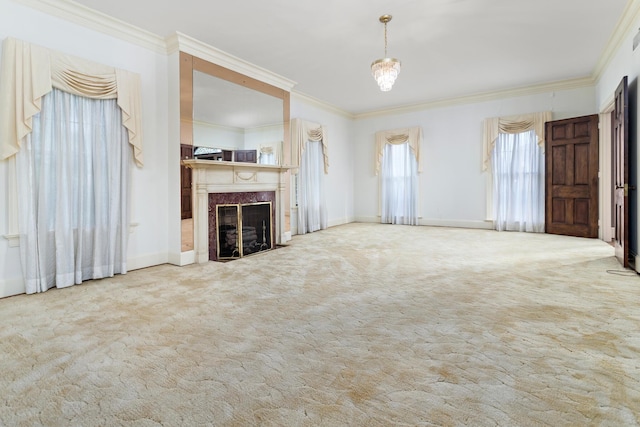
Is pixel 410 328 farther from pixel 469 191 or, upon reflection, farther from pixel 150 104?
pixel 469 191

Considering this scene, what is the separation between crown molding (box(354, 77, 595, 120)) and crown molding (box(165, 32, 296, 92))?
10.4ft

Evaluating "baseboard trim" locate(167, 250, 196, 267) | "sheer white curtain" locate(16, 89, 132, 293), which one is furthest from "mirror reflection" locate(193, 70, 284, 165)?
"baseboard trim" locate(167, 250, 196, 267)

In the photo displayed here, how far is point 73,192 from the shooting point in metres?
3.62

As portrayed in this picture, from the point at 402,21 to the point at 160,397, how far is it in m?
4.38

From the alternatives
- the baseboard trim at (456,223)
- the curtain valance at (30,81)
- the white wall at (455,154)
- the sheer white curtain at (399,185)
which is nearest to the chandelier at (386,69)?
the curtain valance at (30,81)

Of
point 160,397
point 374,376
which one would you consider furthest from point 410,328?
point 160,397

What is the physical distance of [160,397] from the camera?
5.43ft

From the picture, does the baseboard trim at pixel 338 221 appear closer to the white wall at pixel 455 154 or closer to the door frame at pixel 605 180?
the white wall at pixel 455 154

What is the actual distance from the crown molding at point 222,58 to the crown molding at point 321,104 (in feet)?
2.15

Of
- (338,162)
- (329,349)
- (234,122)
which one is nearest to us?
(329,349)

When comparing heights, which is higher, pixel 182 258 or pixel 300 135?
pixel 300 135

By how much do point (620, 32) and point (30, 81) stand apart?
22.3 ft

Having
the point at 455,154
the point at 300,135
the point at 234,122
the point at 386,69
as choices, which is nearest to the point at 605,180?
the point at 455,154

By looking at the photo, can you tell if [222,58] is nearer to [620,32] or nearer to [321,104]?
[321,104]
